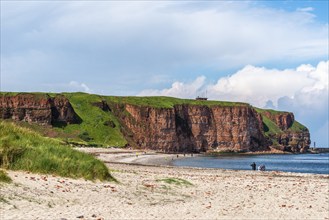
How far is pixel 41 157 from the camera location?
78.9 feet

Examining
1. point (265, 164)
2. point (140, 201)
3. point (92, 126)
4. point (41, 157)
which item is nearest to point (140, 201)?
point (140, 201)

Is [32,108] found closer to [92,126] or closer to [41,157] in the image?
[92,126]

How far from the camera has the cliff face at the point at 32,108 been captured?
15250 centimetres

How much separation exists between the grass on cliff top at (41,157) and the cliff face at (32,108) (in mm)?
130672

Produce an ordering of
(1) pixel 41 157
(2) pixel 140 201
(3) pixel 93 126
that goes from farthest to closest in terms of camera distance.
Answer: (3) pixel 93 126 < (1) pixel 41 157 < (2) pixel 140 201

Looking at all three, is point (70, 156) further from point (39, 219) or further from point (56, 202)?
point (39, 219)

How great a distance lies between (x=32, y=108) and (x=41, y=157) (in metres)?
137

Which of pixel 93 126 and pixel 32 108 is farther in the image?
pixel 93 126

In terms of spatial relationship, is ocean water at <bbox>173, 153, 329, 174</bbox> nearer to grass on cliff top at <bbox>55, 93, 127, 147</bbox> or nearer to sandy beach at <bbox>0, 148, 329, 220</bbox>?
grass on cliff top at <bbox>55, 93, 127, 147</bbox>

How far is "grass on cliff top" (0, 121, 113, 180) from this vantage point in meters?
23.1

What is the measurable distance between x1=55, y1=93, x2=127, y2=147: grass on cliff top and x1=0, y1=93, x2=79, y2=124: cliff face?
5.77 m

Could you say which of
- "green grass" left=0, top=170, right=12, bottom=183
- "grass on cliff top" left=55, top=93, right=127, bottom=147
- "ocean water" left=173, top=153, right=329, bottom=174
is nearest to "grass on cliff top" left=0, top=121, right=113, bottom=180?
"green grass" left=0, top=170, right=12, bottom=183

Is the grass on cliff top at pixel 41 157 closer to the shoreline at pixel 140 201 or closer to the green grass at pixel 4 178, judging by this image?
the shoreline at pixel 140 201

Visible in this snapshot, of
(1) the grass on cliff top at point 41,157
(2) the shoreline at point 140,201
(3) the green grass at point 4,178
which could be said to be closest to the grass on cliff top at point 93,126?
(1) the grass on cliff top at point 41,157
